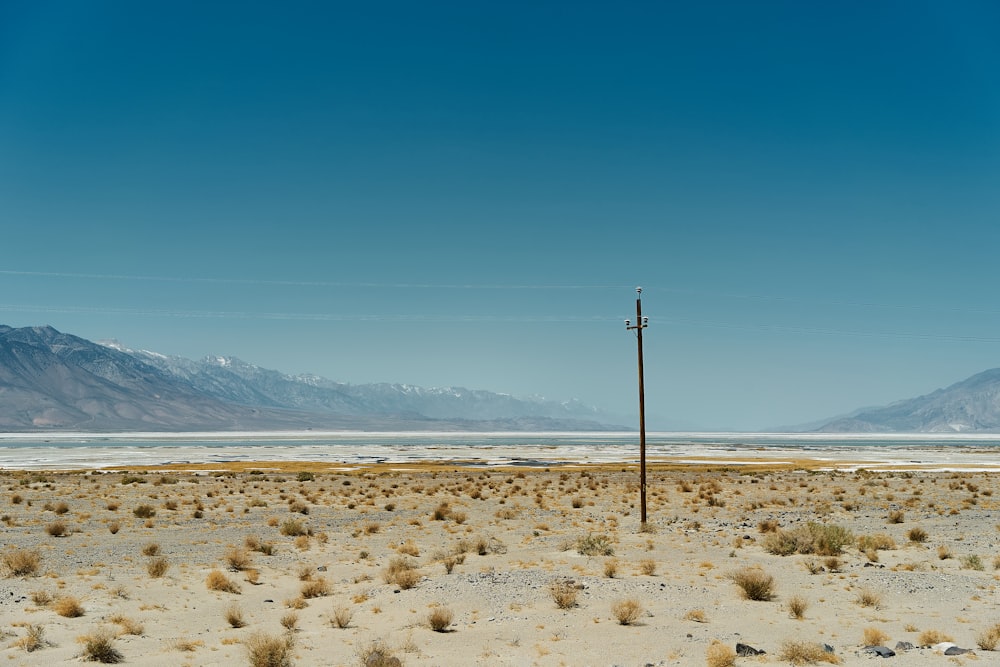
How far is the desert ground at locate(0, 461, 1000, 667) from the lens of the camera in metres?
11.9

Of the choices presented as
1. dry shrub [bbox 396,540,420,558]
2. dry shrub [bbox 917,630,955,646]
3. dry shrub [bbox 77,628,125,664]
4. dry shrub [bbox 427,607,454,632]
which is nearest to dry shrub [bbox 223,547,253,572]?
dry shrub [bbox 396,540,420,558]

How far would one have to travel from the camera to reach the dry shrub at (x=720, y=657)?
1066 centimetres

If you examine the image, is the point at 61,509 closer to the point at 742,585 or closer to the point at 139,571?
the point at 139,571

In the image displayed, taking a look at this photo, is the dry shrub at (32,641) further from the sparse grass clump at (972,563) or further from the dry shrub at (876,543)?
the sparse grass clump at (972,563)

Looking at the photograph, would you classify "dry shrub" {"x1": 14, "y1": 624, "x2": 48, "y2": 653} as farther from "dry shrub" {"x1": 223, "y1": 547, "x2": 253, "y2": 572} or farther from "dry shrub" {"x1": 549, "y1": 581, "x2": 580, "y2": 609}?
"dry shrub" {"x1": 549, "y1": 581, "x2": 580, "y2": 609}

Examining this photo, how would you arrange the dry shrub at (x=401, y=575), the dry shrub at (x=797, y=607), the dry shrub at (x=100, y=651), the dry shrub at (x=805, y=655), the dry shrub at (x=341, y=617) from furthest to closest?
1. the dry shrub at (x=401, y=575)
2. the dry shrub at (x=797, y=607)
3. the dry shrub at (x=341, y=617)
4. the dry shrub at (x=100, y=651)
5. the dry shrub at (x=805, y=655)

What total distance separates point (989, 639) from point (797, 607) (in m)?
3.06

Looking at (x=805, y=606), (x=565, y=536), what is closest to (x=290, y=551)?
(x=565, y=536)

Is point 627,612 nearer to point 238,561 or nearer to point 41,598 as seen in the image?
point 238,561

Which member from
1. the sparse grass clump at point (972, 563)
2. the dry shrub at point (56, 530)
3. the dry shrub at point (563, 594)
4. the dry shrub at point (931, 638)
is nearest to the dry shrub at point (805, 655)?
the dry shrub at point (931, 638)

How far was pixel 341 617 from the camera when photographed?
13.4 m

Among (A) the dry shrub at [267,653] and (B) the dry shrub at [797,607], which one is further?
(B) the dry shrub at [797,607]

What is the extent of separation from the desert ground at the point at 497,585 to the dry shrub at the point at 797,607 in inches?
2.2

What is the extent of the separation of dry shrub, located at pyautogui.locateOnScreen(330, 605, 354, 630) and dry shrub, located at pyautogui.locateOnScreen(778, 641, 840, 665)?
23.8ft
